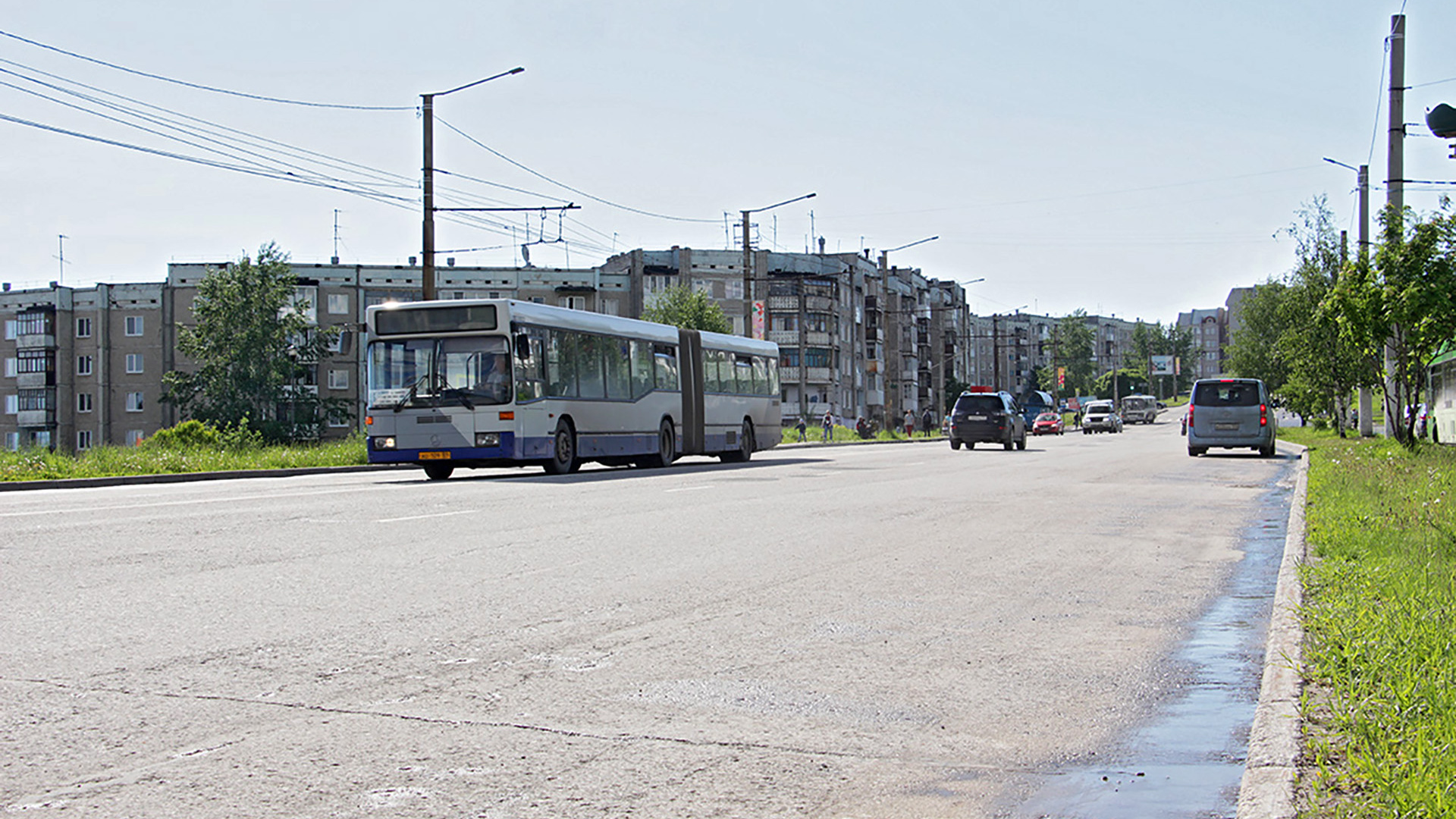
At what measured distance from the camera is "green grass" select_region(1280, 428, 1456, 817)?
12.6 ft

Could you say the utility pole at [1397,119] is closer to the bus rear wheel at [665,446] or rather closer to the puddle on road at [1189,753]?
the bus rear wheel at [665,446]

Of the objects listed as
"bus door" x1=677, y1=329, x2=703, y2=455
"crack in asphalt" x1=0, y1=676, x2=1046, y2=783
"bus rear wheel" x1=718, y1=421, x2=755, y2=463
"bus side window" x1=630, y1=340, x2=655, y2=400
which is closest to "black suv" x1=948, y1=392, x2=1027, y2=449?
"bus rear wheel" x1=718, y1=421, x2=755, y2=463

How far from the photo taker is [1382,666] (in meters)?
5.33

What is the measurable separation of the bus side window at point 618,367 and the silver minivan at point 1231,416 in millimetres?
13574

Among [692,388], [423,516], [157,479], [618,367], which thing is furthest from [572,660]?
[692,388]

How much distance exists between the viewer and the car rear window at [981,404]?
43.8 metres

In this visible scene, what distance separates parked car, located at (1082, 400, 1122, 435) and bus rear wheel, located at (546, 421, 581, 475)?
6024cm

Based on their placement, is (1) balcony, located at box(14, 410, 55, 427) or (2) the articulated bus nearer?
(2) the articulated bus

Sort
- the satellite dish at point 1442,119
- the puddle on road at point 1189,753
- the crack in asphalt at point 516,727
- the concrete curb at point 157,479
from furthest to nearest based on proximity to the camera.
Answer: the concrete curb at point 157,479
the satellite dish at point 1442,119
the crack in asphalt at point 516,727
the puddle on road at point 1189,753

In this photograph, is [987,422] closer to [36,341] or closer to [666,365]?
[666,365]

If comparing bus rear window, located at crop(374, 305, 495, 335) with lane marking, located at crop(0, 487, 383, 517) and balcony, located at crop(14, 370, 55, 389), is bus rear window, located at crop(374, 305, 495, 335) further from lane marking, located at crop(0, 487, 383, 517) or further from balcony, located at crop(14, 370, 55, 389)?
balcony, located at crop(14, 370, 55, 389)

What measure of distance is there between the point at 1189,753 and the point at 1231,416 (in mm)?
29166

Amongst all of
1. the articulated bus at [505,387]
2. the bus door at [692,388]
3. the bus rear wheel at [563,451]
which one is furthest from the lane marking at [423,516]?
the bus door at [692,388]

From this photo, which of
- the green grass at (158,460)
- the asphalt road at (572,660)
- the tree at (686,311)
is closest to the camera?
the asphalt road at (572,660)
